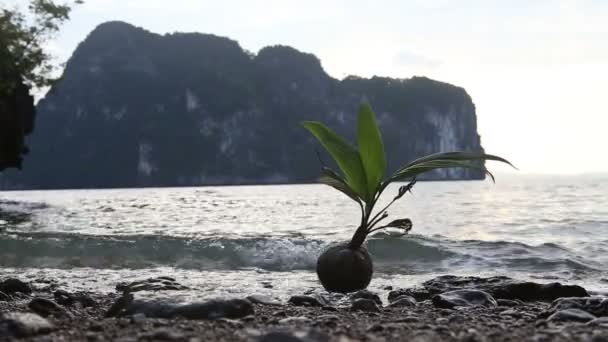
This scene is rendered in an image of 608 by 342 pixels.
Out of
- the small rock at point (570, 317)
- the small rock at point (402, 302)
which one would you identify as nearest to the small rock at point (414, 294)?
the small rock at point (402, 302)

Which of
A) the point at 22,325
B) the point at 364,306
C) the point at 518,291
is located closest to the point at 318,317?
the point at 364,306

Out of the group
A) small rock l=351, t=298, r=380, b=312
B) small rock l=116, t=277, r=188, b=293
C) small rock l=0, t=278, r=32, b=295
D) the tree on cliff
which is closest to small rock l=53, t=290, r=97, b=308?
small rock l=116, t=277, r=188, b=293

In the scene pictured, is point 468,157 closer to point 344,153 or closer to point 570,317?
point 344,153

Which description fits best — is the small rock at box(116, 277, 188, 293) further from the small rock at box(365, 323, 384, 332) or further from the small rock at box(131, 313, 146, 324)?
the small rock at box(365, 323, 384, 332)

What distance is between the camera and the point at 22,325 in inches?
111

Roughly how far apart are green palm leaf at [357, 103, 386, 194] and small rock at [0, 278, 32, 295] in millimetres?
3535

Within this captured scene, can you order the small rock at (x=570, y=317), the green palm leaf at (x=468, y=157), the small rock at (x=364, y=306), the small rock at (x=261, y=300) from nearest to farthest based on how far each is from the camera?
the small rock at (x=570, y=317) → the small rock at (x=364, y=306) → the green palm leaf at (x=468, y=157) → the small rock at (x=261, y=300)

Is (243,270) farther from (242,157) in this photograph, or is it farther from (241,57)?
(241,57)

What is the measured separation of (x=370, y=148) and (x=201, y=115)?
6319 inches

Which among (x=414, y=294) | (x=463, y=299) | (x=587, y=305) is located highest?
(x=587, y=305)

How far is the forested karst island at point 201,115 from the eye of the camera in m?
157

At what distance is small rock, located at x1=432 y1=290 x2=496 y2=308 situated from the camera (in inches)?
191

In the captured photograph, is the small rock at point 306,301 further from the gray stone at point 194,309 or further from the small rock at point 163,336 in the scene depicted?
the small rock at point 163,336

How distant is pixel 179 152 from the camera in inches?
6245
